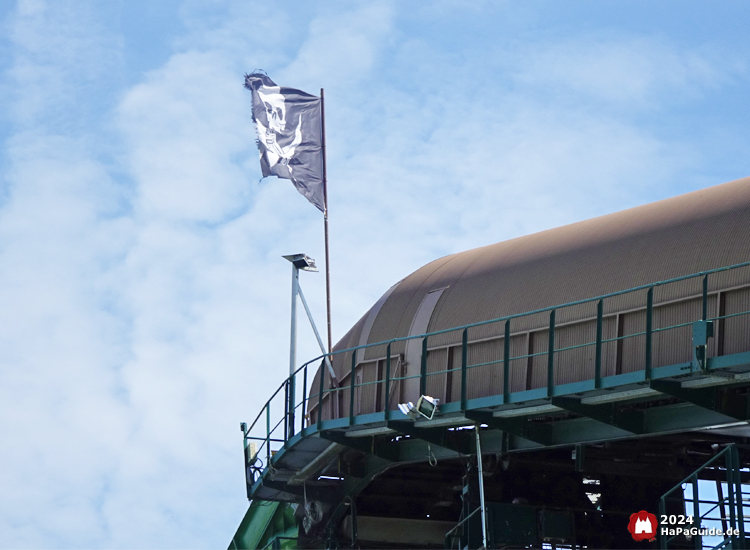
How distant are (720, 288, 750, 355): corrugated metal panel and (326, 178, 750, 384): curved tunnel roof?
0.83 meters

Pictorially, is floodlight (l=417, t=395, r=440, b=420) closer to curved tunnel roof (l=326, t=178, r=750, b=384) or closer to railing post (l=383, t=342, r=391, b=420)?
railing post (l=383, t=342, r=391, b=420)

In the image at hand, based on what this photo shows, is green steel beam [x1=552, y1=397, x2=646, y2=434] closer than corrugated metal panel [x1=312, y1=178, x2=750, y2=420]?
No

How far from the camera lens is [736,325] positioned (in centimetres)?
2186

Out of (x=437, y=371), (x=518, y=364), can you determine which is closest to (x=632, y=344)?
(x=518, y=364)

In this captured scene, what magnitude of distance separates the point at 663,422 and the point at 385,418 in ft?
21.2

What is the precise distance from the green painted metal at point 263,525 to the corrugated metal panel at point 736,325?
20016 millimetres

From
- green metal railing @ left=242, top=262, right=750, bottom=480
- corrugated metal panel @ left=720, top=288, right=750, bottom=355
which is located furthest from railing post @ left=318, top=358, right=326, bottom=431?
corrugated metal panel @ left=720, top=288, right=750, bottom=355

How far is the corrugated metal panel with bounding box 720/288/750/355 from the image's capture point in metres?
21.6

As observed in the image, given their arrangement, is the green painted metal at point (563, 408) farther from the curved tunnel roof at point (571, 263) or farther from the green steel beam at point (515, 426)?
the curved tunnel roof at point (571, 263)

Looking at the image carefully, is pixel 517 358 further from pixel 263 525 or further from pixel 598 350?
pixel 263 525

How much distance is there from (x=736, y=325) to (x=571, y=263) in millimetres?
5046

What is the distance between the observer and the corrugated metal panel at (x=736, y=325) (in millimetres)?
21641

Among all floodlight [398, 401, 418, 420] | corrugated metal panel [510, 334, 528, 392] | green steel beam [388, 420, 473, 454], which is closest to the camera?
floodlight [398, 401, 418, 420]

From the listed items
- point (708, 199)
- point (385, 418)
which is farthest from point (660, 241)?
point (385, 418)
